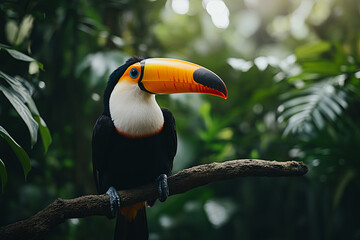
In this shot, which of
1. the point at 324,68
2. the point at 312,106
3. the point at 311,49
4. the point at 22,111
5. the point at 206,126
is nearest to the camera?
the point at 22,111

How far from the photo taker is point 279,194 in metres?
2.93

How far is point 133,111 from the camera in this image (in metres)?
1.54

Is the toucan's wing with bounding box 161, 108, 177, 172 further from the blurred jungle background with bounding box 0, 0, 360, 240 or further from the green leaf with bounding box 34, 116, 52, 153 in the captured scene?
the blurred jungle background with bounding box 0, 0, 360, 240

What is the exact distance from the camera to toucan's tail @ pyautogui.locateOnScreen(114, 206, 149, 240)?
5.52 feet

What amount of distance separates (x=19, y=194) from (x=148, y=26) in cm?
168

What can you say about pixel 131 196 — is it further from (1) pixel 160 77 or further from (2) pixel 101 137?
(1) pixel 160 77

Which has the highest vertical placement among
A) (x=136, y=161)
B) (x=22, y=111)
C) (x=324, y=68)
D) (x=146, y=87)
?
(x=324, y=68)

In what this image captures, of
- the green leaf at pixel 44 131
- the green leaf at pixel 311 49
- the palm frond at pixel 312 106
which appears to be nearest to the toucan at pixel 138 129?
the green leaf at pixel 44 131

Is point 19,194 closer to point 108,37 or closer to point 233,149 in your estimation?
point 108,37

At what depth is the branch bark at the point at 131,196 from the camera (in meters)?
1.19

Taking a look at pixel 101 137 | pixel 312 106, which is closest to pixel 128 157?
pixel 101 137

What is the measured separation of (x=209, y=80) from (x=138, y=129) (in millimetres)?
359

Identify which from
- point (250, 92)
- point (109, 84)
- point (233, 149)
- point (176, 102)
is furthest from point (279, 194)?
point (109, 84)

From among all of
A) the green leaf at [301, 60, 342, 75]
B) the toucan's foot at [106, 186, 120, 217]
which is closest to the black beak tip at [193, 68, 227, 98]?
the toucan's foot at [106, 186, 120, 217]
